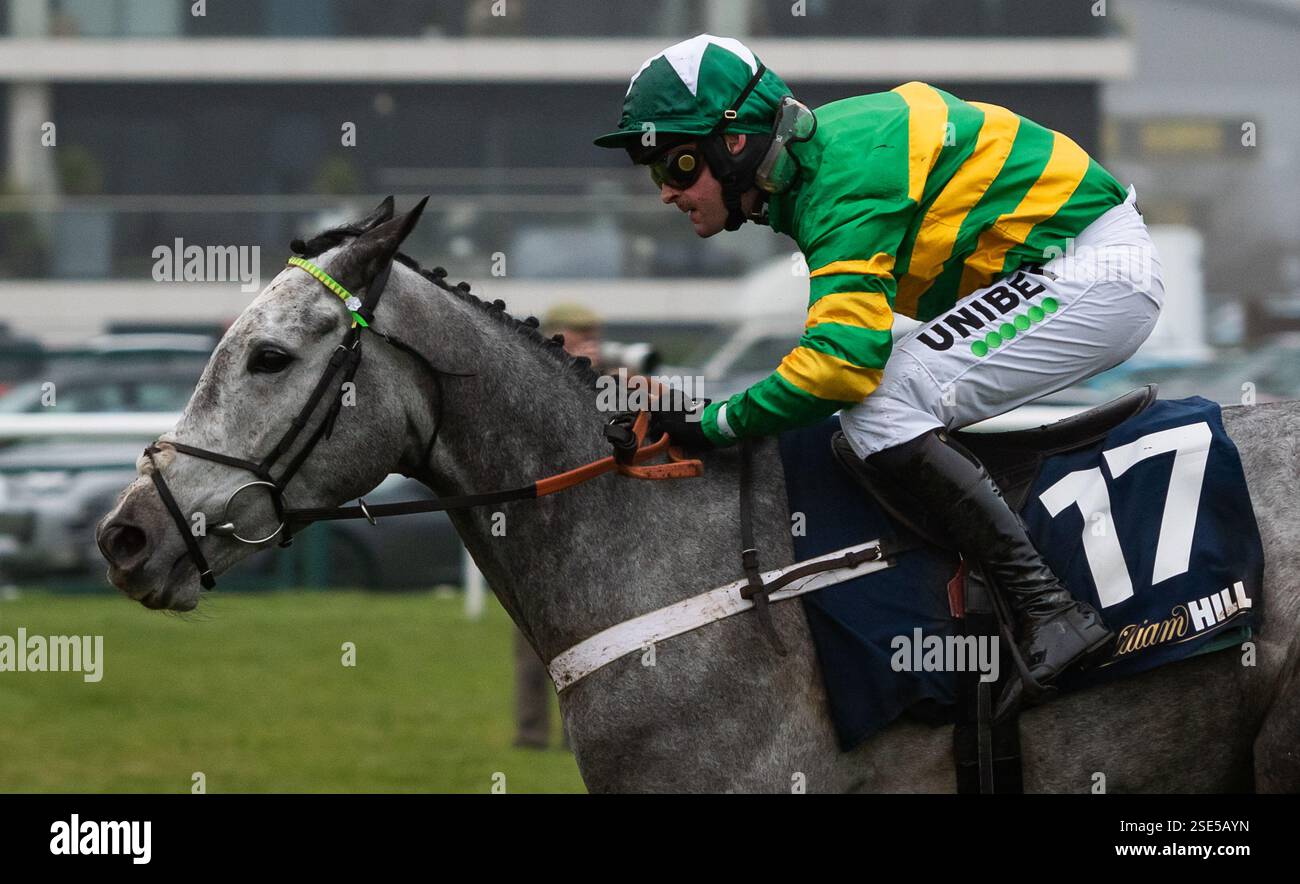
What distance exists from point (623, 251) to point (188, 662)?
8.47m

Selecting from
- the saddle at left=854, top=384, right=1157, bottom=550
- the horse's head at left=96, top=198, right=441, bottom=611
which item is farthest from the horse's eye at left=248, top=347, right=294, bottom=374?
the saddle at left=854, top=384, right=1157, bottom=550

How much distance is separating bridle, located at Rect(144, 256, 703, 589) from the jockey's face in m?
0.46

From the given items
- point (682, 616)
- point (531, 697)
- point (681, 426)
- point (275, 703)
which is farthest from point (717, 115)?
point (275, 703)

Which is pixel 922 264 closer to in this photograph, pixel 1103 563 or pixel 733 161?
pixel 733 161

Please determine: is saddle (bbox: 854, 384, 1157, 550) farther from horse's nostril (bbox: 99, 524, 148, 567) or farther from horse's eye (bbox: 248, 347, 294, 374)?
horse's nostril (bbox: 99, 524, 148, 567)

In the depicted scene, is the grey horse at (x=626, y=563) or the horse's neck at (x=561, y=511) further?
the horse's neck at (x=561, y=511)

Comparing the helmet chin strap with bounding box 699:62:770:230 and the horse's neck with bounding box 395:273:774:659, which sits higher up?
the helmet chin strap with bounding box 699:62:770:230

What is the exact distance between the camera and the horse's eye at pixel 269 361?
3307 mm

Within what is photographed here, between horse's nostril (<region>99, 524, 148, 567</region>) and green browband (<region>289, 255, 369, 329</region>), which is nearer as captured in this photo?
horse's nostril (<region>99, 524, 148, 567</region>)

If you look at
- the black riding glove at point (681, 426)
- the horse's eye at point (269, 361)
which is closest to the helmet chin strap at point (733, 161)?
the black riding glove at point (681, 426)

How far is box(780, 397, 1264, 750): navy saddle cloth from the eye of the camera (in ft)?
10.8

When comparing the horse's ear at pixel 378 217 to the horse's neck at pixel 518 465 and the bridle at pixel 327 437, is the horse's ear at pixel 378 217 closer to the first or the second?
the bridle at pixel 327 437

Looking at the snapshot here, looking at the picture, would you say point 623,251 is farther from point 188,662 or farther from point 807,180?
point 807,180

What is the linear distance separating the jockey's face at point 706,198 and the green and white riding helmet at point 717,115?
2 centimetres
